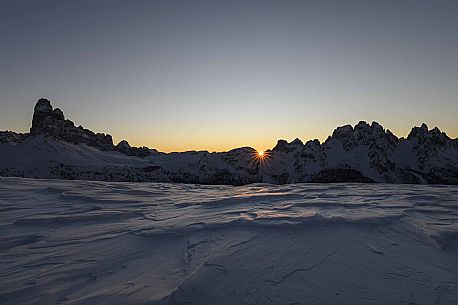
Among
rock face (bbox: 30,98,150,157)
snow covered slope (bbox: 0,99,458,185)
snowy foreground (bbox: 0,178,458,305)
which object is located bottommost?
snowy foreground (bbox: 0,178,458,305)

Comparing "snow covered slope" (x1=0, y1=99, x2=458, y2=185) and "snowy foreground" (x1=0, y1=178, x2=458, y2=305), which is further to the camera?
"snow covered slope" (x1=0, y1=99, x2=458, y2=185)

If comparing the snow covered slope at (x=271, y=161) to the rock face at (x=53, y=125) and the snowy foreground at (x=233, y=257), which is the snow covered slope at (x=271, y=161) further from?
the snowy foreground at (x=233, y=257)

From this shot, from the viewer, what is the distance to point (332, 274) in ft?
8.07

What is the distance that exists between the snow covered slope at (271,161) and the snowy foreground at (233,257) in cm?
12513

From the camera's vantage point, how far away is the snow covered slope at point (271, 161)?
5281 inches

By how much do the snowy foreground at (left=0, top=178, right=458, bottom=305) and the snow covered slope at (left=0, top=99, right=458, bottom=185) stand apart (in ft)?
411

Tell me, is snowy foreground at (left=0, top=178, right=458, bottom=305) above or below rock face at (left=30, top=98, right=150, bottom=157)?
below

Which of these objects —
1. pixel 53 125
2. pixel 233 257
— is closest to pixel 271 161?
pixel 53 125

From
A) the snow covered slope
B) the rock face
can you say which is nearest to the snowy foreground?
the snow covered slope

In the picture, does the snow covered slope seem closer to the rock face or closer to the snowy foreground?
the rock face

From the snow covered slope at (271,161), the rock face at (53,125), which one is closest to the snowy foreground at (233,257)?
the snow covered slope at (271,161)

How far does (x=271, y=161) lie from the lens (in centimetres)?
17738

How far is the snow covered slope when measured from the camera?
134m

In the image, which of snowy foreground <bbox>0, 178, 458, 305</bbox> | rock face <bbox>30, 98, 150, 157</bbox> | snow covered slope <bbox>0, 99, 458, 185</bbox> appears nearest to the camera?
snowy foreground <bbox>0, 178, 458, 305</bbox>
